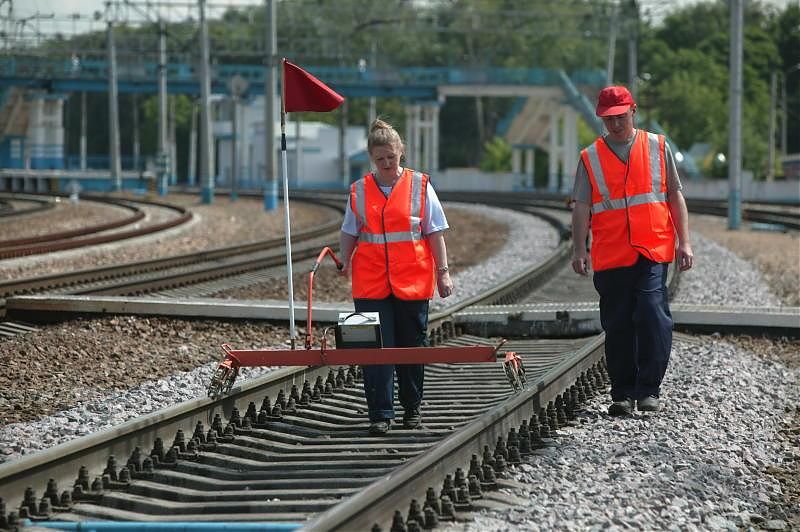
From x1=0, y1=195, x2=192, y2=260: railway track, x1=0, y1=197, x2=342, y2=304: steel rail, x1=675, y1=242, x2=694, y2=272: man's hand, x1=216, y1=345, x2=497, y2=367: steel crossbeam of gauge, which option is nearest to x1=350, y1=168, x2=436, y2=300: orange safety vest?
x1=216, y1=345, x2=497, y2=367: steel crossbeam of gauge

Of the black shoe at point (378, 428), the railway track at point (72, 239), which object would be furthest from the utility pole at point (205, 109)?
the black shoe at point (378, 428)

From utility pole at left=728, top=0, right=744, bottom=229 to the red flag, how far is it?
26.0m

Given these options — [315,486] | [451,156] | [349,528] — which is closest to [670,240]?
[315,486]

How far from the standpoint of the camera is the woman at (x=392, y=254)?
295 inches

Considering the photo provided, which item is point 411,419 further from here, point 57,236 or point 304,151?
point 304,151

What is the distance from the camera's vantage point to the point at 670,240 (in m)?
8.12

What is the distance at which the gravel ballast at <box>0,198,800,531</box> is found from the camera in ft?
19.1

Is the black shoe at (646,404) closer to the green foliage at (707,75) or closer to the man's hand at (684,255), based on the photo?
the man's hand at (684,255)

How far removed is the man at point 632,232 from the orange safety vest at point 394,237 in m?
0.99

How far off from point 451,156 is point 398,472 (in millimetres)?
116309

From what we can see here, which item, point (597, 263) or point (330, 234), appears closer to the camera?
point (597, 263)

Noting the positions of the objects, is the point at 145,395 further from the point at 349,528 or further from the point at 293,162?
the point at 293,162

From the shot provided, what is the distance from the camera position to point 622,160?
318 inches

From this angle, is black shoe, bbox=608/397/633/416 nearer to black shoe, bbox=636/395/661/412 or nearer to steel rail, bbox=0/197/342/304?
black shoe, bbox=636/395/661/412
